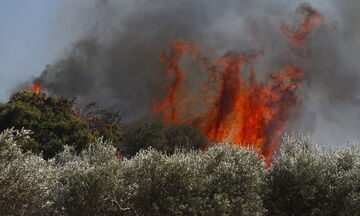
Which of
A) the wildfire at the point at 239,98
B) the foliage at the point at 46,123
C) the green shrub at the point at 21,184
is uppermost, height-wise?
the wildfire at the point at 239,98

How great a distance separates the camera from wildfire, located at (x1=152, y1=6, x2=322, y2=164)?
9925 cm

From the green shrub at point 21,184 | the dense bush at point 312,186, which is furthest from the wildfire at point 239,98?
the green shrub at point 21,184

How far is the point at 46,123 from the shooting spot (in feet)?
230

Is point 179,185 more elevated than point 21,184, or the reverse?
point 179,185

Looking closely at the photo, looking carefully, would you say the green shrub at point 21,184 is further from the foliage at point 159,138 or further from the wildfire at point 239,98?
the wildfire at point 239,98

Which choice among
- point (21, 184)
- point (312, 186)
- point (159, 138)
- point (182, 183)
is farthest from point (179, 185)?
point (159, 138)

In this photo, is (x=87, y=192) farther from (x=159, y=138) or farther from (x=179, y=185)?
(x=159, y=138)

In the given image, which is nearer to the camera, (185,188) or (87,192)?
(87,192)

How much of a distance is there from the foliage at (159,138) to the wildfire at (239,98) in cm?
1103

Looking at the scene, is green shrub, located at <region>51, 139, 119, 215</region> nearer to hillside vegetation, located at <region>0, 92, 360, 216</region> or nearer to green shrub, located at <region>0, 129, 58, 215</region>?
hillside vegetation, located at <region>0, 92, 360, 216</region>

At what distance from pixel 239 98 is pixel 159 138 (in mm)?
27828

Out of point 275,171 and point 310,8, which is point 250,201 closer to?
point 275,171

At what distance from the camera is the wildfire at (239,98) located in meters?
99.2

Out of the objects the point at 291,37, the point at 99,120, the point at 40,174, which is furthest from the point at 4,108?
the point at 291,37
